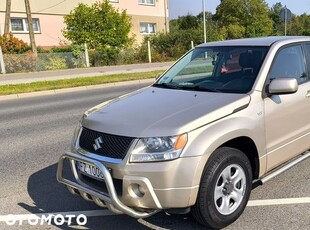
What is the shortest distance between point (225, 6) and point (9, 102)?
4762 centimetres

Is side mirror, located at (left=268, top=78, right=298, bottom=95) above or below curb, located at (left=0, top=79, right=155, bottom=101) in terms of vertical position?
above

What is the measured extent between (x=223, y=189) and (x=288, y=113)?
119 centimetres

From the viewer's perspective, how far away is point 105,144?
301 centimetres

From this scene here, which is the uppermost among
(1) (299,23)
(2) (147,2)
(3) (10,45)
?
(2) (147,2)

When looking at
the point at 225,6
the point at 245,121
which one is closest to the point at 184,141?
the point at 245,121

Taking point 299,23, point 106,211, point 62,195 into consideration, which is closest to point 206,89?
point 106,211

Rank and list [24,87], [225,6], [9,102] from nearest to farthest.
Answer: [9,102]
[24,87]
[225,6]

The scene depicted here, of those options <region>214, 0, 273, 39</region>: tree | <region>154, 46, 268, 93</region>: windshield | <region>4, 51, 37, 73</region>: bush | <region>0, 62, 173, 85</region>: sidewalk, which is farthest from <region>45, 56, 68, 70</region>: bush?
<region>214, 0, 273, 39</region>: tree

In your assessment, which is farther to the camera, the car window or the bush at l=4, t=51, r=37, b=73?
the bush at l=4, t=51, r=37, b=73

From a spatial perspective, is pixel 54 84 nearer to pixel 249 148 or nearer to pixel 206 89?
pixel 206 89

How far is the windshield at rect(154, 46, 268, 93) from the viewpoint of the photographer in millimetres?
3693

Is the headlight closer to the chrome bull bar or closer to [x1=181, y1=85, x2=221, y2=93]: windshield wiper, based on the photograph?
the chrome bull bar

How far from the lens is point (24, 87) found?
14.0m

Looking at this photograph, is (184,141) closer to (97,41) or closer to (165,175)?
(165,175)
